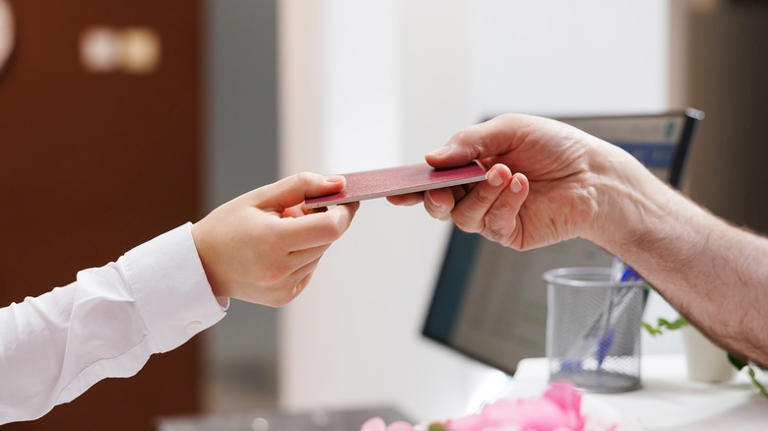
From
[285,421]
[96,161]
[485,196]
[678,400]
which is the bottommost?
[285,421]

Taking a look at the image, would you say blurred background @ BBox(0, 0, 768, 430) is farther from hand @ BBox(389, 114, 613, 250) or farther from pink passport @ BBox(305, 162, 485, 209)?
pink passport @ BBox(305, 162, 485, 209)

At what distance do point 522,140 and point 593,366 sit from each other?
0.88 ft

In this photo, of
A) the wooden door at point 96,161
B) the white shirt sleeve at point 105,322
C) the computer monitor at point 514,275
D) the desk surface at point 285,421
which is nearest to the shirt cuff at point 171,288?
the white shirt sleeve at point 105,322

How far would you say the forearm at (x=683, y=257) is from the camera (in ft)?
3.23

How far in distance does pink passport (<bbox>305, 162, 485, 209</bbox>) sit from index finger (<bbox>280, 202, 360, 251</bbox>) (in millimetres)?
21

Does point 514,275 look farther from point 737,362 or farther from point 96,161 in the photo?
point 96,161

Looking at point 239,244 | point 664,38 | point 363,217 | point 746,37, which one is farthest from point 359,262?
point 239,244

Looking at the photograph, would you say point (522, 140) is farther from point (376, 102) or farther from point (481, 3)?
point (376, 102)

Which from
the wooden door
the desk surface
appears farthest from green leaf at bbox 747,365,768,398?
the wooden door

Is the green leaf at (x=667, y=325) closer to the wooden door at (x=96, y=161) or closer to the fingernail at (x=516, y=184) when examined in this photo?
the fingernail at (x=516, y=184)

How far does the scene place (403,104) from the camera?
2.30 metres

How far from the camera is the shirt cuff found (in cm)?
82

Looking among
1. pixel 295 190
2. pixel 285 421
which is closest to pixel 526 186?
pixel 295 190

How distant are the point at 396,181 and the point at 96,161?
2508mm
